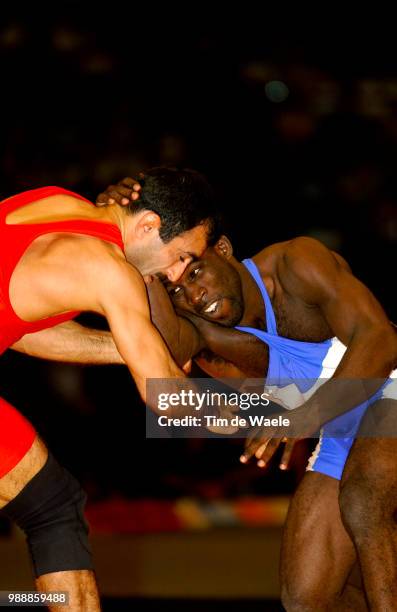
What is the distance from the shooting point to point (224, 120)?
6.54 metres

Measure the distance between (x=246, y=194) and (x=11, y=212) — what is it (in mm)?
4344

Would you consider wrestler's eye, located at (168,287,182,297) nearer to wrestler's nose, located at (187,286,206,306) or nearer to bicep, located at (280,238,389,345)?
wrestler's nose, located at (187,286,206,306)

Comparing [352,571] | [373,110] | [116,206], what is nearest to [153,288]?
[116,206]

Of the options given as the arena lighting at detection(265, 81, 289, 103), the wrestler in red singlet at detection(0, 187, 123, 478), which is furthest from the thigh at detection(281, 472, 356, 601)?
the arena lighting at detection(265, 81, 289, 103)

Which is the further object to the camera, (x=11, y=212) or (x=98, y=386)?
(x=98, y=386)

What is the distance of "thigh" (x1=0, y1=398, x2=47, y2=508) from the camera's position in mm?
2207

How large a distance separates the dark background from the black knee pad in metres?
4.10

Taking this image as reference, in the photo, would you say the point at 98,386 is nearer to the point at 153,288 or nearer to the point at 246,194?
the point at 246,194

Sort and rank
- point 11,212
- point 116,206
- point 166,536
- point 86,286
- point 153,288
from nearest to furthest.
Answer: point 86,286, point 11,212, point 116,206, point 153,288, point 166,536

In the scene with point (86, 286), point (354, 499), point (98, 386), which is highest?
point (86, 286)

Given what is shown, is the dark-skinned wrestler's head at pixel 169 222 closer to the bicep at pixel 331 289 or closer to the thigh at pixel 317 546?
the bicep at pixel 331 289

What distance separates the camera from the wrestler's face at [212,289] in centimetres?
282

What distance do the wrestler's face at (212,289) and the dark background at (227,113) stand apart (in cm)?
337

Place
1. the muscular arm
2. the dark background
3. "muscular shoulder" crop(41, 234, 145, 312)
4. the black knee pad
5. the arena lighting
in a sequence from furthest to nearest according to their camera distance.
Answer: the arena lighting, the dark background, the muscular arm, the black knee pad, "muscular shoulder" crop(41, 234, 145, 312)
